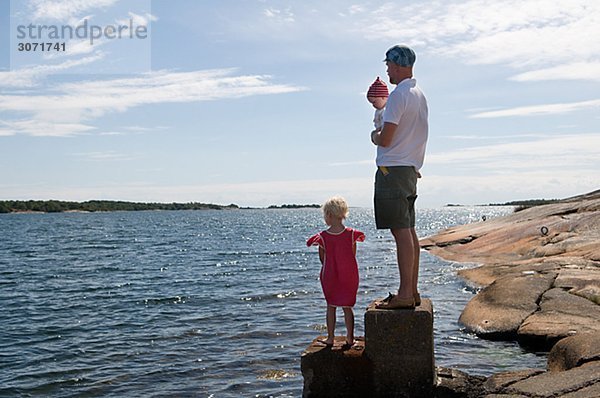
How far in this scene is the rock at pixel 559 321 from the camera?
10094mm

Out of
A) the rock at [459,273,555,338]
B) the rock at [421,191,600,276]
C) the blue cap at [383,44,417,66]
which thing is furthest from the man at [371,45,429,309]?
the rock at [421,191,600,276]

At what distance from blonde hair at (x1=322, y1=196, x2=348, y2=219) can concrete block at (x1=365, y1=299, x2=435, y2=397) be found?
105 cm

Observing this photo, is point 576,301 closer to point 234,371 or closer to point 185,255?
point 234,371

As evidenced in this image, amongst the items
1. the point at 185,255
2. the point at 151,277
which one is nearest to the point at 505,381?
the point at 151,277

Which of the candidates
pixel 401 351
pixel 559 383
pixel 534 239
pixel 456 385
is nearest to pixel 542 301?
pixel 456 385

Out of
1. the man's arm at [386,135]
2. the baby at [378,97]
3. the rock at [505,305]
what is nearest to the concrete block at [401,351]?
the man's arm at [386,135]

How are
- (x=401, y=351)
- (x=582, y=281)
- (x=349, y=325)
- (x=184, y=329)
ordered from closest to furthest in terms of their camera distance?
1. (x=401, y=351)
2. (x=349, y=325)
3. (x=582, y=281)
4. (x=184, y=329)

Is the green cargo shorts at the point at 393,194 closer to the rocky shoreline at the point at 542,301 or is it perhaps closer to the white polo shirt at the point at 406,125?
the white polo shirt at the point at 406,125

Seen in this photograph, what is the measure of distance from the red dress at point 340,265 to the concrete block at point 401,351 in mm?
468

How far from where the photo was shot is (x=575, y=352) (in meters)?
7.33

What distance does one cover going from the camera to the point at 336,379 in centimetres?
689

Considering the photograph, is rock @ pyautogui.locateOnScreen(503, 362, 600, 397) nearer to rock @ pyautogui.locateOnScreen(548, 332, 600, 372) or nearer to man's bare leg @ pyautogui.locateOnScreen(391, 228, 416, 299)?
rock @ pyautogui.locateOnScreen(548, 332, 600, 372)

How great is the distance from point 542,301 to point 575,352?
16.0 ft

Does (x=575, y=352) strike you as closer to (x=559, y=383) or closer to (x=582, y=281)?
(x=559, y=383)
